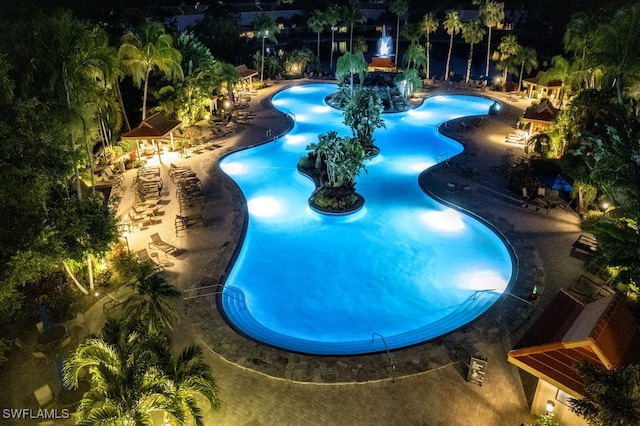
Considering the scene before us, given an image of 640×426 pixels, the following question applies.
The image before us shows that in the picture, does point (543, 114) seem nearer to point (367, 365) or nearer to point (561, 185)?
point (561, 185)

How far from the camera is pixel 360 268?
18.8 meters

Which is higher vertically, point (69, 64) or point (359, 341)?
point (69, 64)

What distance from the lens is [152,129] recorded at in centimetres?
2733

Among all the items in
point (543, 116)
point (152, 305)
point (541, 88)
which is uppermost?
point (541, 88)

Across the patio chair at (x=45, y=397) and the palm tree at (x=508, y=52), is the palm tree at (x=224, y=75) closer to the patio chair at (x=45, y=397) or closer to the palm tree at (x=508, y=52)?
the palm tree at (x=508, y=52)

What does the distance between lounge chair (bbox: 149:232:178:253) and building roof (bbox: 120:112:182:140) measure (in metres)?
10.2

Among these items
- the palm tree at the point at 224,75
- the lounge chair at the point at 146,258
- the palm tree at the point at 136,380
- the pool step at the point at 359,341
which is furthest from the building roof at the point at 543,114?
the palm tree at the point at 136,380

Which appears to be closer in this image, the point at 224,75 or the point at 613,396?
the point at 613,396

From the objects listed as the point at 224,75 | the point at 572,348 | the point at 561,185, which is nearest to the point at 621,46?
the point at 561,185

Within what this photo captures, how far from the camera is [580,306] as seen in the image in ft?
38.6

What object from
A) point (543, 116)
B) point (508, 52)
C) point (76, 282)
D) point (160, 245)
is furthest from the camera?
point (508, 52)

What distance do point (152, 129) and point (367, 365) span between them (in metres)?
21.5

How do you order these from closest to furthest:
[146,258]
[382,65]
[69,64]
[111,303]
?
[69,64] → [111,303] → [146,258] → [382,65]

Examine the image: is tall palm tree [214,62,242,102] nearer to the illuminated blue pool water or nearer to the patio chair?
the illuminated blue pool water
